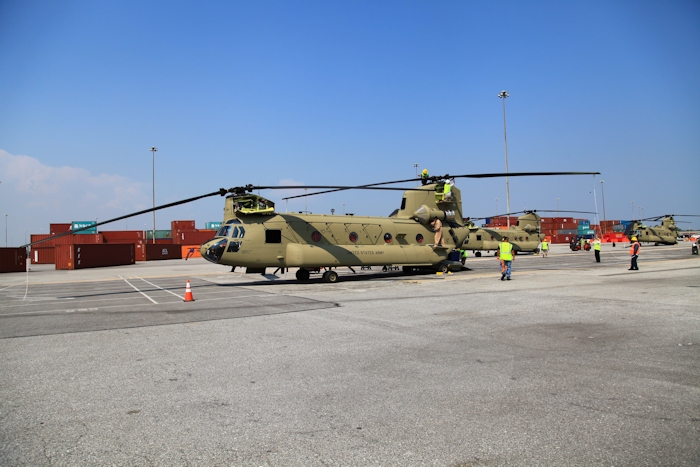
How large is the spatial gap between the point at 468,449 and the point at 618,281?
51.3 ft

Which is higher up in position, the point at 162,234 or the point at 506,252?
the point at 162,234

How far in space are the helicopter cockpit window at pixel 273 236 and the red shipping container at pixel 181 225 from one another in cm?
6350

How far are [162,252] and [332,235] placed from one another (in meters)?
42.0

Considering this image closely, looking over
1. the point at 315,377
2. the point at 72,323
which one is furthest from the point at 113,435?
the point at 72,323

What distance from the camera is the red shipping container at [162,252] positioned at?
175ft

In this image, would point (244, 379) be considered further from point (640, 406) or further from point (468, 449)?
point (640, 406)

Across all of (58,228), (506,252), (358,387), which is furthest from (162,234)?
(358,387)

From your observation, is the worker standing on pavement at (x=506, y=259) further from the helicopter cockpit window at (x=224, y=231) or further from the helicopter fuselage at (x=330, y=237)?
the helicopter cockpit window at (x=224, y=231)

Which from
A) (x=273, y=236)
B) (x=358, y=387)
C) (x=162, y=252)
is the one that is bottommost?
(x=358, y=387)

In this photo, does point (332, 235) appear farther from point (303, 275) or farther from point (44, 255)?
point (44, 255)

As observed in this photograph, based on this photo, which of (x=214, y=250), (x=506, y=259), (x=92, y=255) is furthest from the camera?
(x=92, y=255)

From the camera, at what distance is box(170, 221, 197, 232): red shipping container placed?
250ft

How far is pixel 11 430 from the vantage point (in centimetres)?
416

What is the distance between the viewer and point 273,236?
1803 cm
